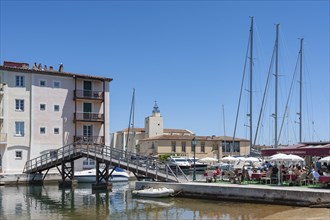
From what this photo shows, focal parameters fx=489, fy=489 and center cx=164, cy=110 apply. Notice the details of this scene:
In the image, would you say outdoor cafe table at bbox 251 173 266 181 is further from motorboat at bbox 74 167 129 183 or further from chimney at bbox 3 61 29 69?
chimney at bbox 3 61 29 69

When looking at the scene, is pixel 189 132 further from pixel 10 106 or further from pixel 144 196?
pixel 144 196

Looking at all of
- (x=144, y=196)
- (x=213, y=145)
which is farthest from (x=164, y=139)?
(x=144, y=196)

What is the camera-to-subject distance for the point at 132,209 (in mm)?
28578

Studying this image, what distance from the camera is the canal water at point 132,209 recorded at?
80.3ft

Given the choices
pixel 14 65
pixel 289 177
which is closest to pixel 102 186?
pixel 289 177

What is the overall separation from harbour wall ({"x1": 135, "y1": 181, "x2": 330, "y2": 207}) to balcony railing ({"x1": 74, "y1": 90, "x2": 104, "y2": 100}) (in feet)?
80.3

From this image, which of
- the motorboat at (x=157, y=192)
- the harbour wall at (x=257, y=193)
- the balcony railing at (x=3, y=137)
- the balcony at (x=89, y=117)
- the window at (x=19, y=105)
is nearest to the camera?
the harbour wall at (x=257, y=193)

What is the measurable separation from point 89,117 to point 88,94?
2.75m

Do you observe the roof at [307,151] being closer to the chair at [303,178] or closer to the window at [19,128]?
the chair at [303,178]

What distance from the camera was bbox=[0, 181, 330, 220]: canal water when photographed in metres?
24.5

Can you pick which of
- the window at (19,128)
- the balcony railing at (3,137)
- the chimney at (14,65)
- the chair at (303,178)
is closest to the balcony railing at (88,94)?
the chimney at (14,65)

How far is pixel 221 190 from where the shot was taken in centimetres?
3078

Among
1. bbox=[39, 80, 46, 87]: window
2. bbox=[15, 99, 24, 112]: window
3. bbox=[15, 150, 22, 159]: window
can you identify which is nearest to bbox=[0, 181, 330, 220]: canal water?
bbox=[15, 150, 22, 159]: window

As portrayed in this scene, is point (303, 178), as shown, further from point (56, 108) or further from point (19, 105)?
point (19, 105)
